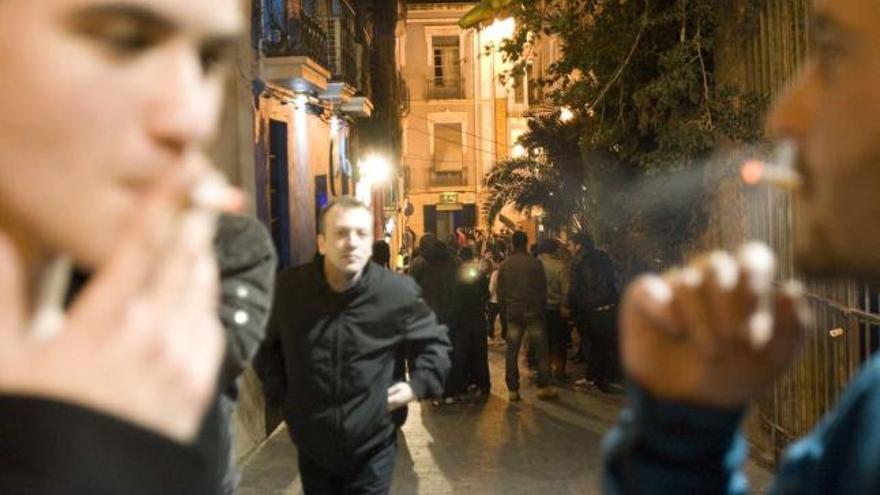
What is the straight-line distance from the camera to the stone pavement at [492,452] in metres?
7.19

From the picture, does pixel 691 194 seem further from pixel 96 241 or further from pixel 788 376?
pixel 96 241

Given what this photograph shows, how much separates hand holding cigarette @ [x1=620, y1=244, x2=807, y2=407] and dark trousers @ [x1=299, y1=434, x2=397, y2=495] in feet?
11.1

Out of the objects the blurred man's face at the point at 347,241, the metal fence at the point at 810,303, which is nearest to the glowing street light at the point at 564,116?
the metal fence at the point at 810,303

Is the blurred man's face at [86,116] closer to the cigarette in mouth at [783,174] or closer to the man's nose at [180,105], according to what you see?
the man's nose at [180,105]

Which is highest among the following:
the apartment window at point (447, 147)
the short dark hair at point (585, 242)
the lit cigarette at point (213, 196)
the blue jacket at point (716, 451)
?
the apartment window at point (447, 147)

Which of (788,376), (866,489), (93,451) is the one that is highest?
(93,451)

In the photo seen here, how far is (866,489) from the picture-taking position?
1.19 meters

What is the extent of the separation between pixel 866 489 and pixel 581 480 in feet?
20.7

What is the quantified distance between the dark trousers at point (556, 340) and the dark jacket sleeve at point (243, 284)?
32.3ft

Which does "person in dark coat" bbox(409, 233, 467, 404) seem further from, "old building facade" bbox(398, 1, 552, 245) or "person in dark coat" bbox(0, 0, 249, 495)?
"old building facade" bbox(398, 1, 552, 245)

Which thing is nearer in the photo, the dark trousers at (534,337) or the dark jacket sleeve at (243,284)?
the dark jacket sleeve at (243,284)

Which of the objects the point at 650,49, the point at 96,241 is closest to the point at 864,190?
the point at 96,241

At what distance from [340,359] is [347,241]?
528 mm

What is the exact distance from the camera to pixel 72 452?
94 cm
